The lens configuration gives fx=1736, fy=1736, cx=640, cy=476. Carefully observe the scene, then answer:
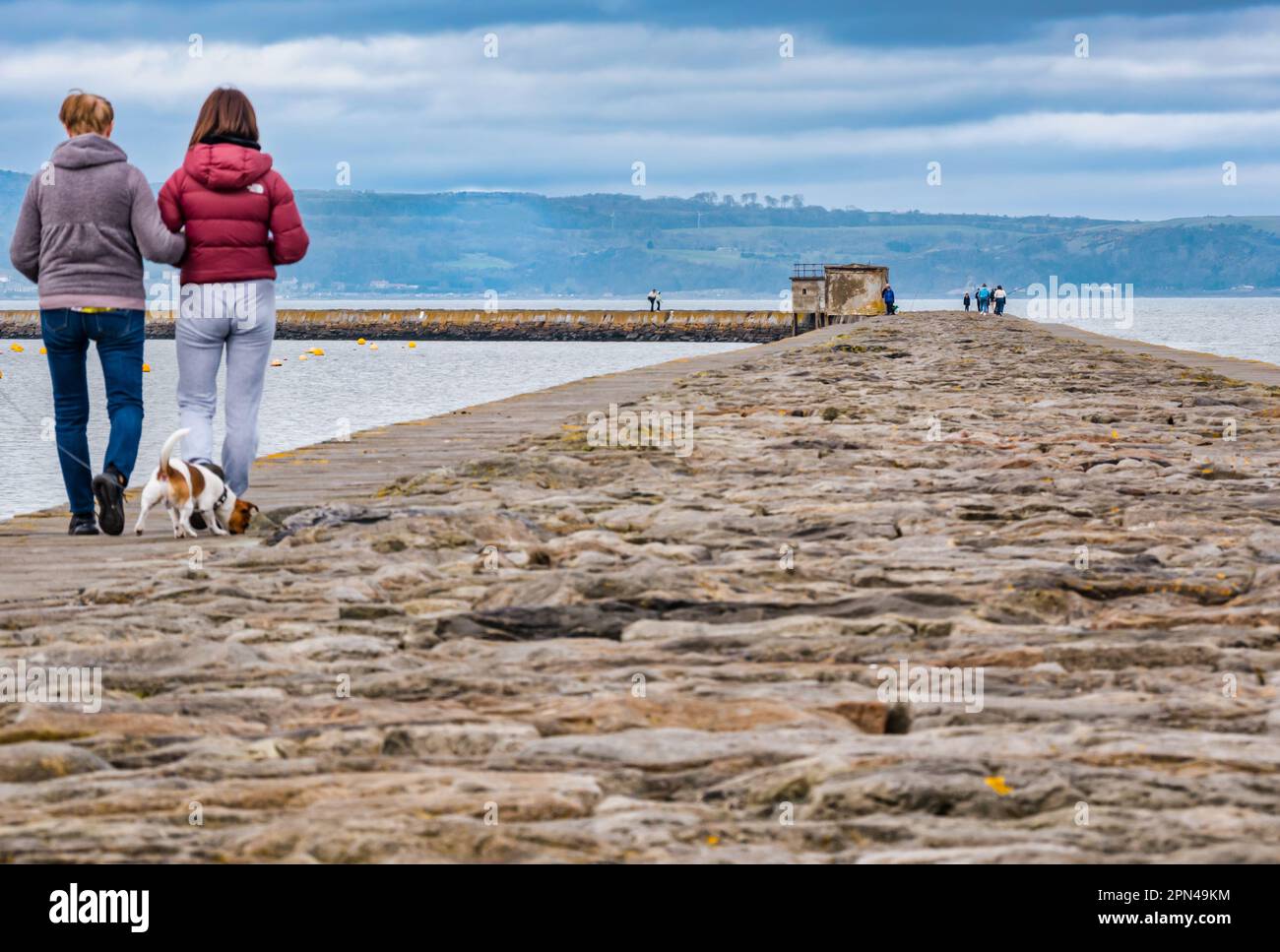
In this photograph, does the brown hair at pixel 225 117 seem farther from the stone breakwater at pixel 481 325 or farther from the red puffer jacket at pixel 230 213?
the stone breakwater at pixel 481 325

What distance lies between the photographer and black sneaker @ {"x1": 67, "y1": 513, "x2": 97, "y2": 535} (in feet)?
24.7

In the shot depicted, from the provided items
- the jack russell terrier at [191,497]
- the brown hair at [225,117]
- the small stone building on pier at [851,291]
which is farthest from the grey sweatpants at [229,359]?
the small stone building on pier at [851,291]

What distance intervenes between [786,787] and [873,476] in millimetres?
5117

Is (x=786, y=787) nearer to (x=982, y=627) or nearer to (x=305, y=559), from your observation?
(x=982, y=627)

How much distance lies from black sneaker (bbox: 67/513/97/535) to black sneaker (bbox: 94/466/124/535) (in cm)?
14

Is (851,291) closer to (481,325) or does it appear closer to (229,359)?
(481,325)

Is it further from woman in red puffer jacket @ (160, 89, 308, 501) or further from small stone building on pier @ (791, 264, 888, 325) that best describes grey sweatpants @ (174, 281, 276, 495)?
small stone building on pier @ (791, 264, 888, 325)

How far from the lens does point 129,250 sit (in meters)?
7.54

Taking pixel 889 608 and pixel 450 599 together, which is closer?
pixel 889 608

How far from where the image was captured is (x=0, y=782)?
3.47m

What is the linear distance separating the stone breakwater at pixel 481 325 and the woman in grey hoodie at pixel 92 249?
258 feet

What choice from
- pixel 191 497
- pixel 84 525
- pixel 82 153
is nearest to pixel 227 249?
pixel 82 153

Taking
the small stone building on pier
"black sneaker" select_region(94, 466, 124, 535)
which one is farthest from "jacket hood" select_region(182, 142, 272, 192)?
the small stone building on pier

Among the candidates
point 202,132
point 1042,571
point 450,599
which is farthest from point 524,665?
point 202,132
